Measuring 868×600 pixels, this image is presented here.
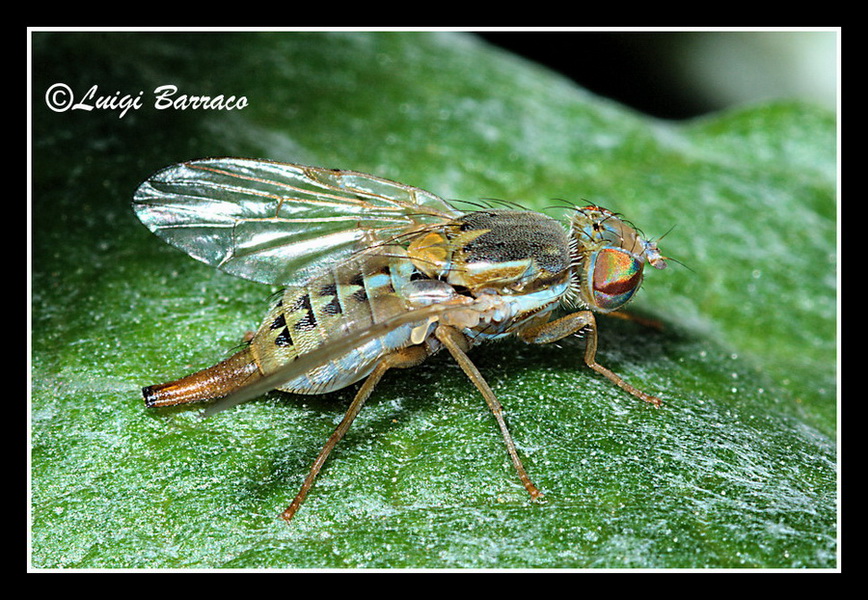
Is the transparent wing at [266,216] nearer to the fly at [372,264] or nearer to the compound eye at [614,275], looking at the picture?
the fly at [372,264]

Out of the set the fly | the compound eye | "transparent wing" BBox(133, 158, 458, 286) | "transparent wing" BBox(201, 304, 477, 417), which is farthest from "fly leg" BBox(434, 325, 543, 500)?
the compound eye

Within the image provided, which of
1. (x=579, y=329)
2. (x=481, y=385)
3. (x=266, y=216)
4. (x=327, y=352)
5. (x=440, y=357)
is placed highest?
(x=266, y=216)

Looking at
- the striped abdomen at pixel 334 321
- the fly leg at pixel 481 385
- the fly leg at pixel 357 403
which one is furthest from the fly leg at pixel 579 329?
the striped abdomen at pixel 334 321

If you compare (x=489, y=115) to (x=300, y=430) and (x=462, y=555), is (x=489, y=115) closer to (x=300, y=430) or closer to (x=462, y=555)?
(x=300, y=430)

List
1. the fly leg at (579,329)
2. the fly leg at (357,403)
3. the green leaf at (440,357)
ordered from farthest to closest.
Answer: the fly leg at (579,329), the fly leg at (357,403), the green leaf at (440,357)

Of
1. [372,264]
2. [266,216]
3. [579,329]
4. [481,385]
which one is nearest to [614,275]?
[579,329]

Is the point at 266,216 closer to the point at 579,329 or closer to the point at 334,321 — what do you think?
the point at 334,321
